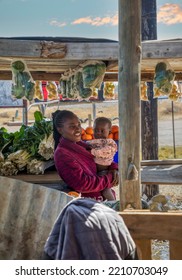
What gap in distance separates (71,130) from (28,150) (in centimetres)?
127

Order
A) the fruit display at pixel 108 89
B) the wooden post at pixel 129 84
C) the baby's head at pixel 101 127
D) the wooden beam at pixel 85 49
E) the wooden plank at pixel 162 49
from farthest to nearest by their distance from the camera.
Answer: the fruit display at pixel 108 89 → the baby's head at pixel 101 127 → the wooden plank at pixel 162 49 → the wooden beam at pixel 85 49 → the wooden post at pixel 129 84

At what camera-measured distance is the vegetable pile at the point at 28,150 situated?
5141 millimetres

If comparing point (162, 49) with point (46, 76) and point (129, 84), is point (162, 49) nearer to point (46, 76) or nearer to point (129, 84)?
point (129, 84)

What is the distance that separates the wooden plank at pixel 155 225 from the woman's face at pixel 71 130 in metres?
1.70

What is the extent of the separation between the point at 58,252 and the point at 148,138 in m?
→ 5.68

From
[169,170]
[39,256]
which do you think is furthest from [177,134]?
[39,256]

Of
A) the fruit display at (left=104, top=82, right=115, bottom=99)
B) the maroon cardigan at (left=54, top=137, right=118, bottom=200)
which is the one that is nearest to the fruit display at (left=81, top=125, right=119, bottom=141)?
the fruit display at (left=104, top=82, right=115, bottom=99)

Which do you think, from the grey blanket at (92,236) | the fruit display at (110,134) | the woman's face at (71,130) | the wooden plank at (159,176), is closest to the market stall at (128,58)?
the wooden plank at (159,176)

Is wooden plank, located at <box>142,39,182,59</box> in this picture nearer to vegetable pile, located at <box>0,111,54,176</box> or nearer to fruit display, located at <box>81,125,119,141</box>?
vegetable pile, located at <box>0,111,54,176</box>

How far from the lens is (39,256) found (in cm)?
269

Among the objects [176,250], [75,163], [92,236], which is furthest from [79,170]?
[92,236]

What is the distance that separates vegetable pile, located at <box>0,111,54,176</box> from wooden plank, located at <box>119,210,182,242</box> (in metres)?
2.72

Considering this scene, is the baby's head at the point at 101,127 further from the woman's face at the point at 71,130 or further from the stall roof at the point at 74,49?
the stall roof at the point at 74,49
